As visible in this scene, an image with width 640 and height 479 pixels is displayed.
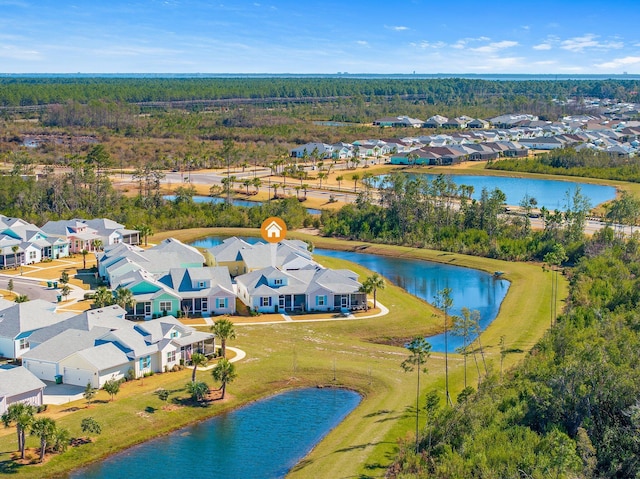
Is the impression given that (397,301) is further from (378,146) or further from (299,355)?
(378,146)

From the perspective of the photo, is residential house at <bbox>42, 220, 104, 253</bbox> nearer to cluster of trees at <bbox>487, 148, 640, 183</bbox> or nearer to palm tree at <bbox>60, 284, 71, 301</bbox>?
palm tree at <bbox>60, 284, 71, 301</bbox>

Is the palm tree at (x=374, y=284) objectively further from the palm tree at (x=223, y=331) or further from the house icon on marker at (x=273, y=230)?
the house icon on marker at (x=273, y=230)

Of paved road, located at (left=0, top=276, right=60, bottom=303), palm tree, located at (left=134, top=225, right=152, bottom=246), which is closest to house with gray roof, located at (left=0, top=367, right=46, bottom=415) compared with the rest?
paved road, located at (left=0, top=276, right=60, bottom=303)

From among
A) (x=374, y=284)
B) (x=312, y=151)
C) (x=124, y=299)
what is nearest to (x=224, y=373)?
(x=124, y=299)

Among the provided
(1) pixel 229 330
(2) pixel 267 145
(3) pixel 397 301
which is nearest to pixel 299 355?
(1) pixel 229 330

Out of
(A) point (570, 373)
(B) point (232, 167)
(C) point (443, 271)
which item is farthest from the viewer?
(B) point (232, 167)

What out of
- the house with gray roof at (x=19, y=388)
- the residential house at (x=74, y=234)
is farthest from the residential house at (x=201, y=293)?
the residential house at (x=74, y=234)

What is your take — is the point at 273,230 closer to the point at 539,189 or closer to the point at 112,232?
the point at 112,232
